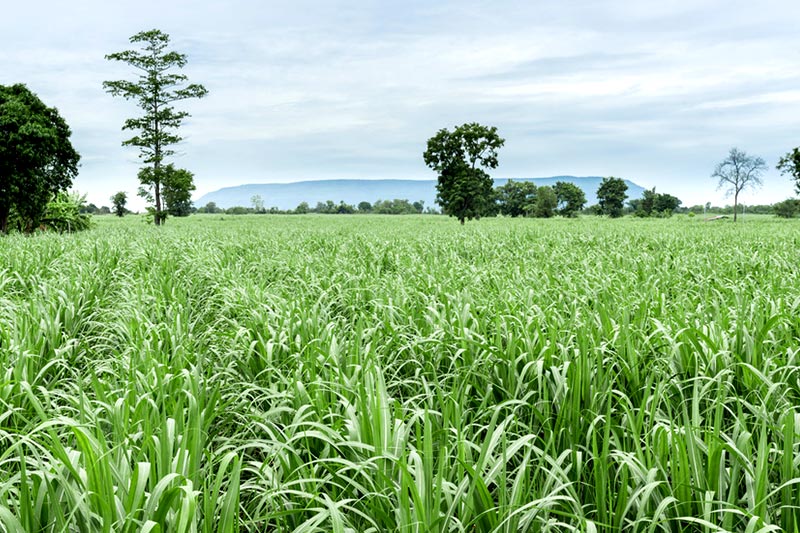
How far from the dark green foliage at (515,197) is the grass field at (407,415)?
109790mm

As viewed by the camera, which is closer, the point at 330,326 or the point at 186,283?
the point at 330,326

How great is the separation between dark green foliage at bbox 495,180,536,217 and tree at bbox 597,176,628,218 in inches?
556

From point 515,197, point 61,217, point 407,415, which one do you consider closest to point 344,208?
point 515,197

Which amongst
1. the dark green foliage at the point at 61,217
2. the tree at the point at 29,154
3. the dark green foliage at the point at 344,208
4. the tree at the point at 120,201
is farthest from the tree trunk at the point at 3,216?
the dark green foliage at the point at 344,208

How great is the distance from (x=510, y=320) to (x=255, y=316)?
2365 millimetres

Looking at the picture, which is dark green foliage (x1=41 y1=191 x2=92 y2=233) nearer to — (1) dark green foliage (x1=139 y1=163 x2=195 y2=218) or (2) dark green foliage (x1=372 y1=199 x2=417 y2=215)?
(1) dark green foliage (x1=139 y1=163 x2=195 y2=218)

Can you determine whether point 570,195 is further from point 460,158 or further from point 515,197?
point 460,158

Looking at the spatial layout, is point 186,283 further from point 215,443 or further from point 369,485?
point 369,485

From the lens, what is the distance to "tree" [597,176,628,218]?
10769 cm

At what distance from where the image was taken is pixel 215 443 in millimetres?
3154

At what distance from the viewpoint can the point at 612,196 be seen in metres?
108

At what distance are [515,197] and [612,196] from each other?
20.1 meters

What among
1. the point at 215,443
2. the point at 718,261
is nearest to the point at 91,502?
the point at 215,443

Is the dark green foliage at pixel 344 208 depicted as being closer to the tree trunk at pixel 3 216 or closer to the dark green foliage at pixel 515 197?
the dark green foliage at pixel 515 197
